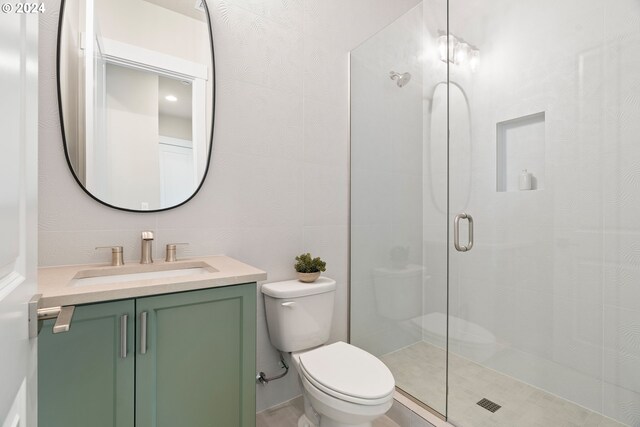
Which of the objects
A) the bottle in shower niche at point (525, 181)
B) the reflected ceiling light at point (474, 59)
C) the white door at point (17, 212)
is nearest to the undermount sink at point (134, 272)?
the white door at point (17, 212)

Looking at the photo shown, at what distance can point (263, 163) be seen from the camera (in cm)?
172

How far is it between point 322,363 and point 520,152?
154 cm

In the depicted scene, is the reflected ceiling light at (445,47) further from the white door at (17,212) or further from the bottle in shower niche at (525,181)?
the white door at (17,212)

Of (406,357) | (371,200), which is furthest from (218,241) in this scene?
(406,357)

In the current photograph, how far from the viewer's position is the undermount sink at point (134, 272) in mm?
1203

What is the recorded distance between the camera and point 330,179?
6.51ft

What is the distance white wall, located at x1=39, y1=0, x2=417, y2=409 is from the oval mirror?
0.05 metres

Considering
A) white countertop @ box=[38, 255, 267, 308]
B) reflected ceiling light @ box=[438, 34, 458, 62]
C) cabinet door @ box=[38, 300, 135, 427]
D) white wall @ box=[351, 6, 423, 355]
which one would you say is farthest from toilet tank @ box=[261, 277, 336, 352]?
reflected ceiling light @ box=[438, 34, 458, 62]

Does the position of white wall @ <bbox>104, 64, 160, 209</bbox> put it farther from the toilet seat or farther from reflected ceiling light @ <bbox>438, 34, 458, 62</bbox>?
reflected ceiling light @ <bbox>438, 34, 458, 62</bbox>

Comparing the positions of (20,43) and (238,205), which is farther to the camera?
(238,205)

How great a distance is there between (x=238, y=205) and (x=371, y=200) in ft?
2.75

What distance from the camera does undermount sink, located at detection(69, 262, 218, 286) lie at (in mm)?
1203

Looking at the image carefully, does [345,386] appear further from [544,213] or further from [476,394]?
[544,213]

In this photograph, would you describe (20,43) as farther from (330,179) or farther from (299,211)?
(330,179)
